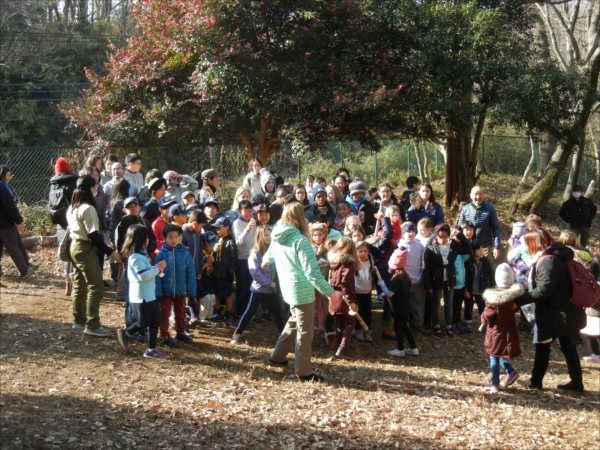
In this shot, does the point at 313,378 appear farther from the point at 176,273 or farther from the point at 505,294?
the point at 505,294

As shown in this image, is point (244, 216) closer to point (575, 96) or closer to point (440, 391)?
point (440, 391)

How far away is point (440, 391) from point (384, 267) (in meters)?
2.56

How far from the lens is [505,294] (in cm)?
721

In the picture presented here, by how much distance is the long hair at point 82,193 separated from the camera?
7.73m

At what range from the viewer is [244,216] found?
9.06 metres

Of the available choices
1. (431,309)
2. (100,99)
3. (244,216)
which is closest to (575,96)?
(431,309)

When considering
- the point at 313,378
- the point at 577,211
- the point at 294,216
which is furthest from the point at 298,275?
the point at 577,211

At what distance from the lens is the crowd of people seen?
7.27m

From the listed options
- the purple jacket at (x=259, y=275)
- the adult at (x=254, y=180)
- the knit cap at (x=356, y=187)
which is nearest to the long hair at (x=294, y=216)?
the purple jacket at (x=259, y=275)

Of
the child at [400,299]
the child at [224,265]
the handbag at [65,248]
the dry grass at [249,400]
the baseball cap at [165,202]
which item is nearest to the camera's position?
the dry grass at [249,400]

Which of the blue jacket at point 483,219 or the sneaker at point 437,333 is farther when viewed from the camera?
the blue jacket at point 483,219

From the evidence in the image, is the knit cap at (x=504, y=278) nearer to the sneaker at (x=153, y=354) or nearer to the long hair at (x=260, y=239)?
the long hair at (x=260, y=239)

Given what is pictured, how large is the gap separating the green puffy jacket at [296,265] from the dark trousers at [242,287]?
2.07m

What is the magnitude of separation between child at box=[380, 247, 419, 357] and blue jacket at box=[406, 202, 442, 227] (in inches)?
73.3
